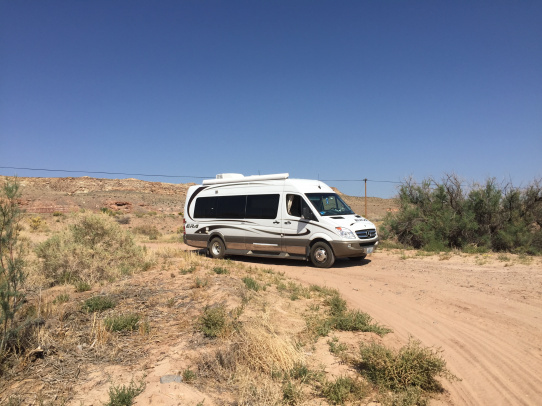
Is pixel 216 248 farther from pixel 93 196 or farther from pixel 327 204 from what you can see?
pixel 93 196

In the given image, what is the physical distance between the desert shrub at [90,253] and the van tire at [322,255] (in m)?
5.15

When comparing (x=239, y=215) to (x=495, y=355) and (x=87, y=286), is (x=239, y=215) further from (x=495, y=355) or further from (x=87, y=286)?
(x=495, y=355)

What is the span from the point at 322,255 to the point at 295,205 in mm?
1836

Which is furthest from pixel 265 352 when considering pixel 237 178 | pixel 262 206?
pixel 237 178

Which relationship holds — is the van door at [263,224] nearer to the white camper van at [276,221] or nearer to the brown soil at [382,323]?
the white camper van at [276,221]

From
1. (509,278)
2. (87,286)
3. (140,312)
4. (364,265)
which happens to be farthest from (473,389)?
(364,265)

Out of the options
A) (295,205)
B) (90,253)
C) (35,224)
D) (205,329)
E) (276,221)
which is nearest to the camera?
(205,329)

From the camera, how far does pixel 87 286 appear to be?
7973 millimetres

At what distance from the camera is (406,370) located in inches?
170

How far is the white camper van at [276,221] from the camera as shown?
38.5 ft

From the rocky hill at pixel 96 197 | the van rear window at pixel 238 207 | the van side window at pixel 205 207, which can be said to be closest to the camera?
the van rear window at pixel 238 207

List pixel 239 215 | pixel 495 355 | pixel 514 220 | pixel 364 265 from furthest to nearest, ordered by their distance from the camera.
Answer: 1. pixel 514 220
2. pixel 239 215
3. pixel 364 265
4. pixel 495 355

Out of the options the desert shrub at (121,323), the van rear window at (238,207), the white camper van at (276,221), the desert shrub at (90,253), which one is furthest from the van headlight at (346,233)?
the desert shrub at (121,323)

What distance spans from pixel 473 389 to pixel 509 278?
21.2 feet
